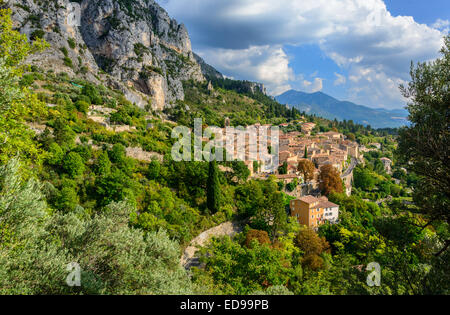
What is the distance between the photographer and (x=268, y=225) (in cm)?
2039

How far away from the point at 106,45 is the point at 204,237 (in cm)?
5617

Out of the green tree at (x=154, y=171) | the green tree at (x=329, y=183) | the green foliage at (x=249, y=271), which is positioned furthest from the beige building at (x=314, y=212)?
the green tree at (x=154, y=171)

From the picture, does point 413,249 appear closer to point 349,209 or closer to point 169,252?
point 169,252

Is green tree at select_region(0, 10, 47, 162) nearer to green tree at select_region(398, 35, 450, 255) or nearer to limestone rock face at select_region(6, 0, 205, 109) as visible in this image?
green tree at select_region(398, 35, 450, 255)

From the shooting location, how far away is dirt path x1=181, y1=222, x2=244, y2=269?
15277 mm

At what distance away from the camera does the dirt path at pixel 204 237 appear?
15277mm

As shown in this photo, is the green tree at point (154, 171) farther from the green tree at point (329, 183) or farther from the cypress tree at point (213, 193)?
the green tree at point (329, 183)

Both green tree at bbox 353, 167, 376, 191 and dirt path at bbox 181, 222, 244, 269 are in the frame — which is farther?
green tree at bbox 353, 167, 376, 191

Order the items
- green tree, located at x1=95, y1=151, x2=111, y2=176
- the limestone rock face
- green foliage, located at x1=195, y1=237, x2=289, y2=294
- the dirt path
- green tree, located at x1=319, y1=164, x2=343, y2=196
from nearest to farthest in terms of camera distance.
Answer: green foliage, located at x1=195, y1=237, x2=289, y2=294, the dirt path, green tree, located at x1=95, y1=151, x2=111, y2=176, green tree, located at x1=319, y1=164, x2=343, y2=196, the limestone rock face

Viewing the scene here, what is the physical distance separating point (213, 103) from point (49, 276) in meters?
78.8
